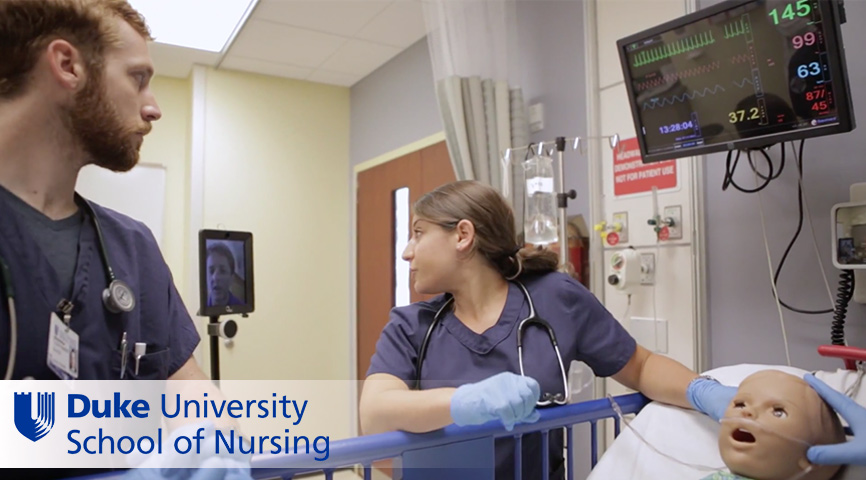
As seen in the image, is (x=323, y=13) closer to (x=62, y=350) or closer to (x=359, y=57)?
(x=359, y=57)

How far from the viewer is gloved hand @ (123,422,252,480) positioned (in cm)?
72

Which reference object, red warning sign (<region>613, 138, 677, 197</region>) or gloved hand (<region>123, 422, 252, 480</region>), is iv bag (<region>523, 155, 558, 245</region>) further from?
gloved hand (<region>123, 422, 252, 480</region>)

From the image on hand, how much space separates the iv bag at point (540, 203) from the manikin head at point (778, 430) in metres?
1.07

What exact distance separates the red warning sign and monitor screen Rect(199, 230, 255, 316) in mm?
1429


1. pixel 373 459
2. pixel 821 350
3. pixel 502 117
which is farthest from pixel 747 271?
pixel 373 459

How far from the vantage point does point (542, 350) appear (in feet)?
4.11

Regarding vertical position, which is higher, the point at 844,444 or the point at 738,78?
the point at 738,78

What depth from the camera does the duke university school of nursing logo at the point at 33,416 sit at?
2.92 ft

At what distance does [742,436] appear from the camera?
40.2 inches

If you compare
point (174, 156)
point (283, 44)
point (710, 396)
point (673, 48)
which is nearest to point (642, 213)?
point (673, 48)

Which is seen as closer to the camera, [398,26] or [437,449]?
[437,449]

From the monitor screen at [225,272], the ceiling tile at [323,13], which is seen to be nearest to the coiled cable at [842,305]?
the monitor screen at [225,272]

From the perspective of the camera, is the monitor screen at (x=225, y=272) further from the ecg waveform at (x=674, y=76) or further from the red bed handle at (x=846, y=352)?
the red bed handle at (x=846, y=352)

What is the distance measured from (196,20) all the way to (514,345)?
2.60 meters
